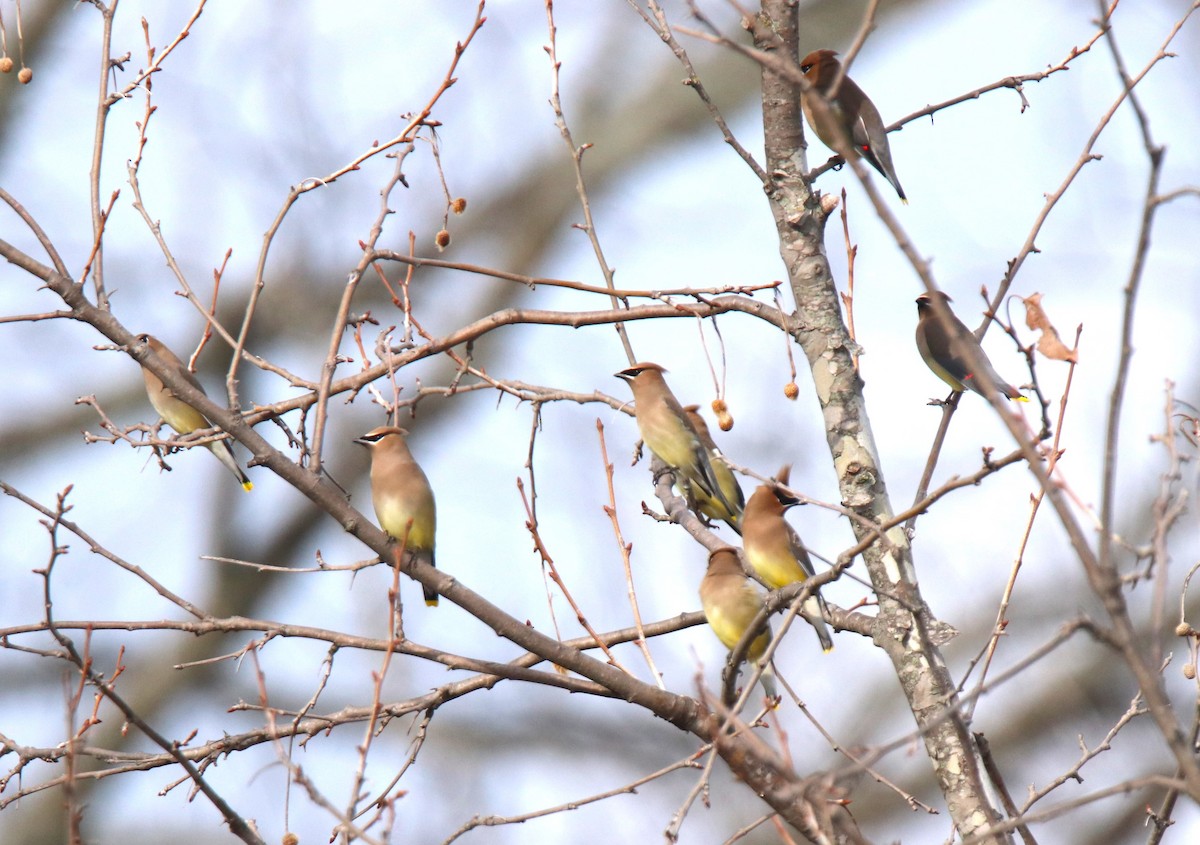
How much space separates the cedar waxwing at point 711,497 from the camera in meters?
5.46

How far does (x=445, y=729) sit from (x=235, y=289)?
5.85 meters

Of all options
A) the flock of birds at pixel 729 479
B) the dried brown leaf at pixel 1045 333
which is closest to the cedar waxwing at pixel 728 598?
the flock of birds at pixel 729 479

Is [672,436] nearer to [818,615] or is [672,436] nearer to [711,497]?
[711,497]

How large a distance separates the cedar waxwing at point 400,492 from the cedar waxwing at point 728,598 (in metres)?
0.93

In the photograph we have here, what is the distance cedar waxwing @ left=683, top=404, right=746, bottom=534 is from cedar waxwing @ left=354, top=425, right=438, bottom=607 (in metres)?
1.22

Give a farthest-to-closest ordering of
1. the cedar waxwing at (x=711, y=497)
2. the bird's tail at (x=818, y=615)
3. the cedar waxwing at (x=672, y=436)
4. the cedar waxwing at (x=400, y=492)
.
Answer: the cedar waxwing at (x=711, y=497), the cedar waxwing at (x=672, y=436), the cedar waxwing at (x=400, y=492), the bird's tail at (x=818, y=615)

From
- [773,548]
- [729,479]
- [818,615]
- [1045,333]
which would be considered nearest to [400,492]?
[773,548]

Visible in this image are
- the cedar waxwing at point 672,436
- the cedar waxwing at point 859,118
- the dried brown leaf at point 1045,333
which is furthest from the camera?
the cedar waxwing at point 672,436

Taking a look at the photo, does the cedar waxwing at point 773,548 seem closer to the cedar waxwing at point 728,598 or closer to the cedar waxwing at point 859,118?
the cedar waxwing at point 728,598

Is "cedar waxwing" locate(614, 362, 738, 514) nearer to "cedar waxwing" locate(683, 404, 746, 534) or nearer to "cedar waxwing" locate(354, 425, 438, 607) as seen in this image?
"cedar waxwing" locate(683, 404, 746, 534)

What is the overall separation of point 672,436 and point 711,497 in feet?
1.26

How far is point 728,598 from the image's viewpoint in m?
4.29

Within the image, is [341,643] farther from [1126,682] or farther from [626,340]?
[1126,682]

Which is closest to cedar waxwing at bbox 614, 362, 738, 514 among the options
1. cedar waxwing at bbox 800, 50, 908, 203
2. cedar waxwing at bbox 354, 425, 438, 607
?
cedar waxwing at bbox 354, 425, 438, 607
